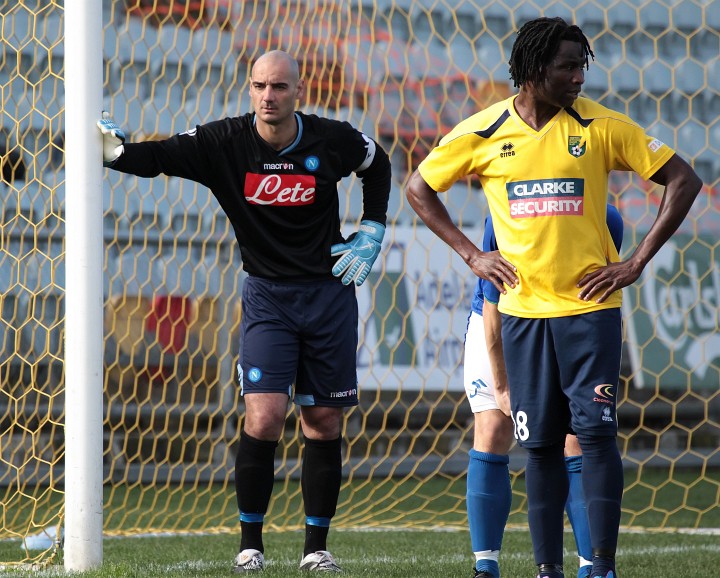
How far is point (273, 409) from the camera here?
326cm

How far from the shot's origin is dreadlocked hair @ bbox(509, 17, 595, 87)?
2564mm

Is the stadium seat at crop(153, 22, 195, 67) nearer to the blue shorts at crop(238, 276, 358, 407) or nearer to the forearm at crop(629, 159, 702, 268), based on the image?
the blue shorts at crop(238, 276, 358, 407)

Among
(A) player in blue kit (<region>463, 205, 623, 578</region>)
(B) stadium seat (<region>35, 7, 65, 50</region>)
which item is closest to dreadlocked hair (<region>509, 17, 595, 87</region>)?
(A) player in blue kit (<region>463, 205, 623, 578</region>)

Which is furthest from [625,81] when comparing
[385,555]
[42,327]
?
[385,555]

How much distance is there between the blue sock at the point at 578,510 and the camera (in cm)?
298

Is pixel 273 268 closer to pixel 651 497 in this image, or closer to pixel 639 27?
pixel 651 497

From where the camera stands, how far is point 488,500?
118 inches

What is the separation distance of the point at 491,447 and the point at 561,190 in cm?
83

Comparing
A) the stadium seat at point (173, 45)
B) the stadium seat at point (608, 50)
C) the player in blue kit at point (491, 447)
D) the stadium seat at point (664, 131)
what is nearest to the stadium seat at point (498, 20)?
the stadium seat at point (608, 50)

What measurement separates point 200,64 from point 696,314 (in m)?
3.10

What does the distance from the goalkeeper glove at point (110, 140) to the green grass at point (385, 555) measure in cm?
115

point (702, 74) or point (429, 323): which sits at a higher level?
point (702, 74)

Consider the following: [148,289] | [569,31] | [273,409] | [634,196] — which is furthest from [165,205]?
[569,31]

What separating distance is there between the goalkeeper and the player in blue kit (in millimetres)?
439
